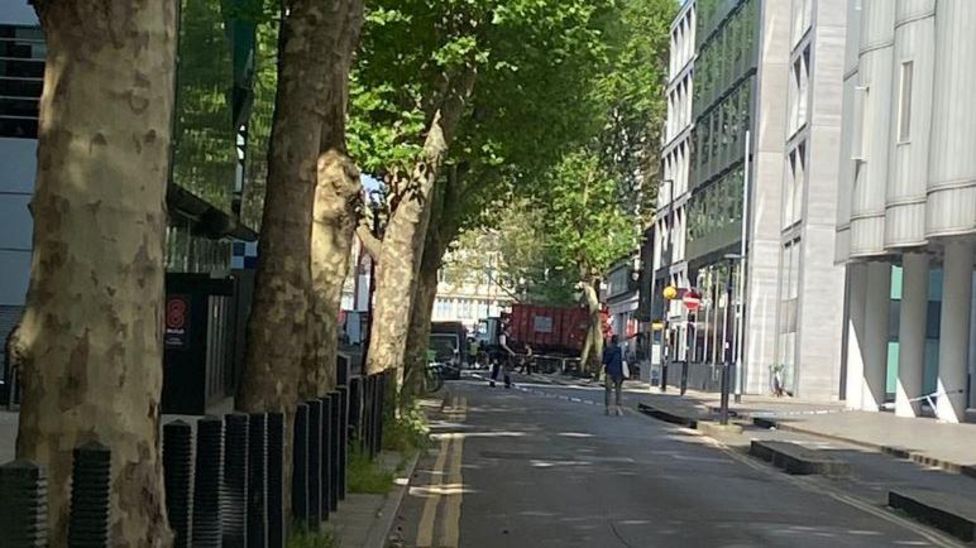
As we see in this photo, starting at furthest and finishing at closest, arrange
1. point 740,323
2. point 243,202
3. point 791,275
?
1. point 740,323
2. point 791,275
3. point 243,202

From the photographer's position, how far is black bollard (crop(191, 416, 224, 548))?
836 cm

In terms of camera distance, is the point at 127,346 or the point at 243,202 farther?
the point at 243,202

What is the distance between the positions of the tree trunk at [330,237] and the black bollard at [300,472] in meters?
1.08

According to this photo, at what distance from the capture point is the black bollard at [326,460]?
13198mm

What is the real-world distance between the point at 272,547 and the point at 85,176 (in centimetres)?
492

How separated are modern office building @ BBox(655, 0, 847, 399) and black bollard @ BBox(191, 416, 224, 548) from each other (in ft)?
120

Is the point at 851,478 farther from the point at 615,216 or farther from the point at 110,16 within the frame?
the point at 615,216

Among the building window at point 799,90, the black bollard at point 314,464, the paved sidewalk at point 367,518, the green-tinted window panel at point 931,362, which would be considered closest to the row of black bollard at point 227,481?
the black bollard at point 314,464

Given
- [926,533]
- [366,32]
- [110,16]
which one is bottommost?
[926,533]

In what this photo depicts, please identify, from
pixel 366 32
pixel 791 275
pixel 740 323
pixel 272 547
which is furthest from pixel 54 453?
pixel 740 323

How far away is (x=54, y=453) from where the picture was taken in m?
6.25

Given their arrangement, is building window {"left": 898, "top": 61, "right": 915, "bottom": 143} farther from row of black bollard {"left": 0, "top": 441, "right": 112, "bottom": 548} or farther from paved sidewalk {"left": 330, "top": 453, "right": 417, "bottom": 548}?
row of black bollard {"left": 0, "top": 441, "right": 112, "bottom": 548}

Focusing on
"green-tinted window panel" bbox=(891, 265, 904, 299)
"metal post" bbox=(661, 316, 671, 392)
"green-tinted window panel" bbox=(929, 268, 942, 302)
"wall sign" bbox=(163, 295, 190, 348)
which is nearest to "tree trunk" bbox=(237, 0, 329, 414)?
"wall sign" bbox=(163, 295, 190, 348)

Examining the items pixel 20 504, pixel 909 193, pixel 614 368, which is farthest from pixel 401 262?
pixel 20 504
